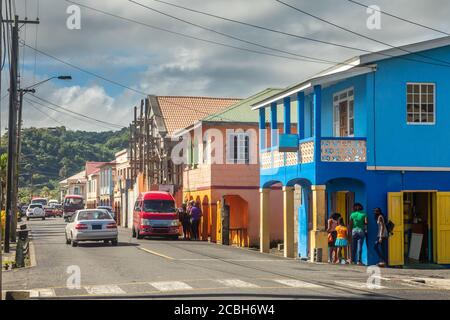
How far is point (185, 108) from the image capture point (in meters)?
59.3

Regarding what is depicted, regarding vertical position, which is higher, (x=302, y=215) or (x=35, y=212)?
(x=302, y=215)

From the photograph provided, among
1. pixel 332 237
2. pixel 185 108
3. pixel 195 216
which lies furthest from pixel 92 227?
pixel 185 108

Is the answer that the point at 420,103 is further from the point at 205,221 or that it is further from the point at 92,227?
the point at 205,221

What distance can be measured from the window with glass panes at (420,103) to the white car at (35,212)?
62185 mm

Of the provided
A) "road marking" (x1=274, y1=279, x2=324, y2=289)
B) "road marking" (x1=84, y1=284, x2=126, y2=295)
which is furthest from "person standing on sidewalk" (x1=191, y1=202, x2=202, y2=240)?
"road marking" (x1=84, y1=284, x2=126, y2=295)

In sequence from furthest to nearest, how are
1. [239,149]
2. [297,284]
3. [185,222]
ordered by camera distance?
1. [239,149]
2. [185,222]
3. [297,284]

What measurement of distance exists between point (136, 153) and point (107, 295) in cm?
5328

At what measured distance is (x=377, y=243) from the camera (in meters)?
25.7

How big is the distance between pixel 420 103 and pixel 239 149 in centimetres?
1748

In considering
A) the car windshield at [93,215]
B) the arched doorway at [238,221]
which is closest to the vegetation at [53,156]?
the arched doorway at [238,221]

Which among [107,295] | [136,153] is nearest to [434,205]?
[107,295]

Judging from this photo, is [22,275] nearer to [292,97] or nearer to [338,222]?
[338,222]

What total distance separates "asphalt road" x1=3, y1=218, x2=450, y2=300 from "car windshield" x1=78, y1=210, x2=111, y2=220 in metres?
3.86

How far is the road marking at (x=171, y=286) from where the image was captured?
652 inches
